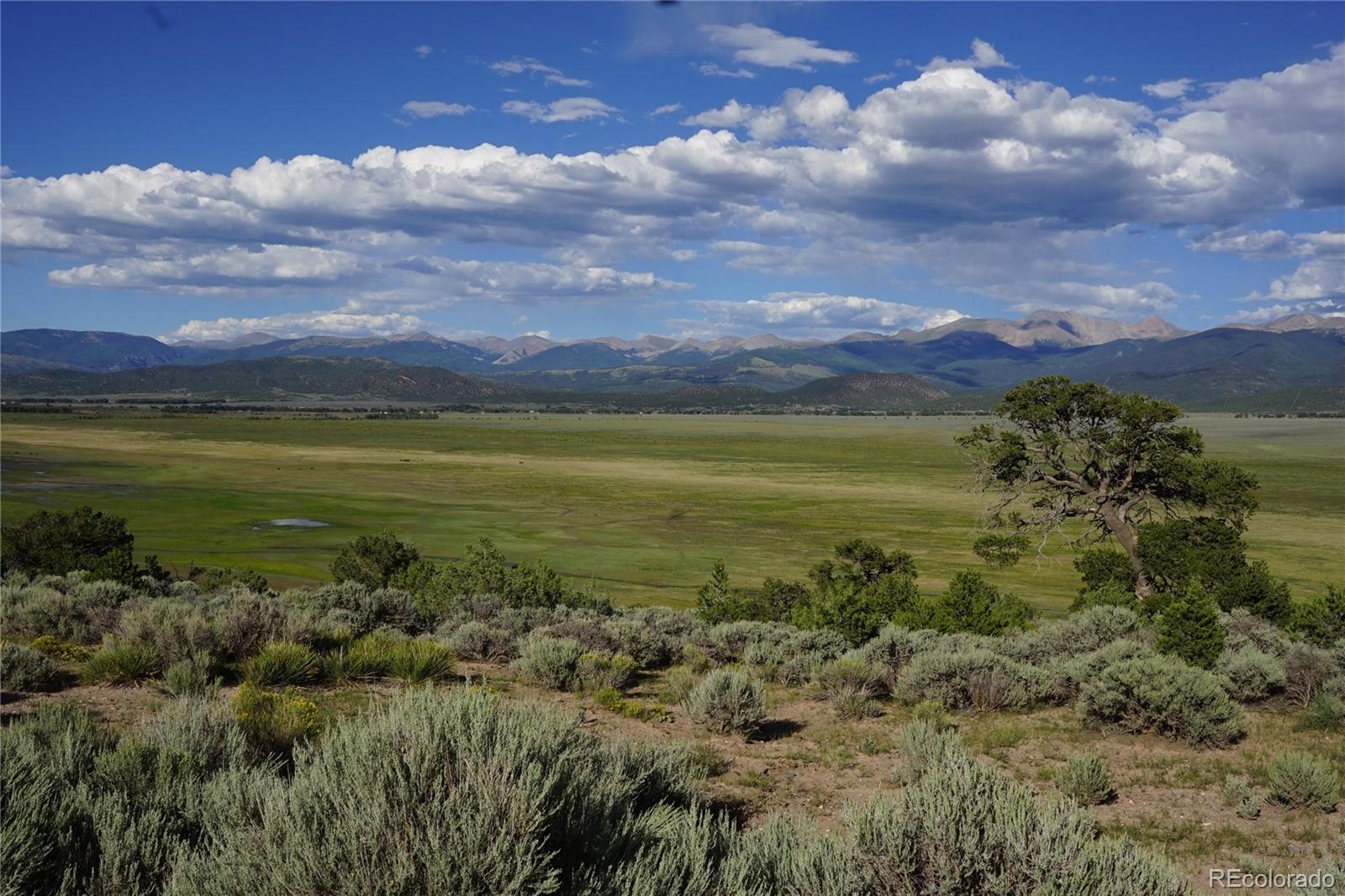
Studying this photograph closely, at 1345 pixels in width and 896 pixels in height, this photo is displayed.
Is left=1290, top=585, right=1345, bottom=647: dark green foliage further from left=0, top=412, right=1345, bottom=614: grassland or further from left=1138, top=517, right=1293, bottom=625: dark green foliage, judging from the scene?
left=0, top=412, right=1345, bottom=614: grassland

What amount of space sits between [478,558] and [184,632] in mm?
15489

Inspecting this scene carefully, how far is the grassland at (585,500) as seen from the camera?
43719 mm

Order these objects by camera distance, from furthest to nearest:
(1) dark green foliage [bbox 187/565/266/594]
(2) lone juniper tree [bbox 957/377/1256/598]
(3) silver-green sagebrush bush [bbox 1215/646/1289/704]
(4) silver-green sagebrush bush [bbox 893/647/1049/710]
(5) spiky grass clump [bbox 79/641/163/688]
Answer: (1) dark green foliage [bbox 187/565/266/594], (2) lone juniper tree [bbox 957/377/1256/598], (3) silver-green sagebrush bush [bbox 1215/646/1289/704], (4) silver-green sagebrush bush [bbox 893/647/1049/710], (5) spiky grass clump [bbox 79/641/163/688]

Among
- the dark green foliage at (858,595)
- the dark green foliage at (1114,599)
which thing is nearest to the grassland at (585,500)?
the dark green foliage at (858,595)

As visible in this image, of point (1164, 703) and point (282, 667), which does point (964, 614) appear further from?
point (282, 667)

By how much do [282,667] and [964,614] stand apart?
46.9 ft

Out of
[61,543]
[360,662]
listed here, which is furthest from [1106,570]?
[61,543]

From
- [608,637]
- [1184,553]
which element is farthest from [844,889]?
[1184,553]

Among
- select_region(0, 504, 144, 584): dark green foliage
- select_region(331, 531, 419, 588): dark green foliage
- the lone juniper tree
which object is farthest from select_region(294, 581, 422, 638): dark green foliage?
the lone juniper tree

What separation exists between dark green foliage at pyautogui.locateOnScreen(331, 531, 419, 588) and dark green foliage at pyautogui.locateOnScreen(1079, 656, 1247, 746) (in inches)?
915

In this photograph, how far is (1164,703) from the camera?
9906mm

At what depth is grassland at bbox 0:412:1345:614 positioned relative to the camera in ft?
143

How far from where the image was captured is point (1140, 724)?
33.0ft

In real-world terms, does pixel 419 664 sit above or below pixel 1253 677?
above
